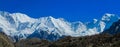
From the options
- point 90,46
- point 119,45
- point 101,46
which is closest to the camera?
point 119,45

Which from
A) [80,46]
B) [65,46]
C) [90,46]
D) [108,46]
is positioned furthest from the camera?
[65,46]

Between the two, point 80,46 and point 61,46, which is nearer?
point 80,46

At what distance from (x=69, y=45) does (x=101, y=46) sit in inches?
2243

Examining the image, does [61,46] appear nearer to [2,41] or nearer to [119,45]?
[2,41]

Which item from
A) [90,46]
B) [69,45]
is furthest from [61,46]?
[90,46]

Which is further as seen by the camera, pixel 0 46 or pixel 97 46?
pixel 97 46

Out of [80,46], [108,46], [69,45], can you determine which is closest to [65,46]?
[69,45]

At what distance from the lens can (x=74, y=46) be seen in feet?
537

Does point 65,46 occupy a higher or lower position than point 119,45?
higher

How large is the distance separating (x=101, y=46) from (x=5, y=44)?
93.6 ft

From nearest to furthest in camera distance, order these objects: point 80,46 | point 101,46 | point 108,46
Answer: point 108,46 → point 101,46 → point 80,46

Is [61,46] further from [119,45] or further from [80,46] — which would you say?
[119,45]

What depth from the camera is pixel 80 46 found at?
15538cm

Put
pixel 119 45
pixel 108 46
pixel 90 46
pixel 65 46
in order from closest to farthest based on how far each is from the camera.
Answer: pixel 119 45 → pixel 108 46 → pixel 90 46 → pixel 65 46
